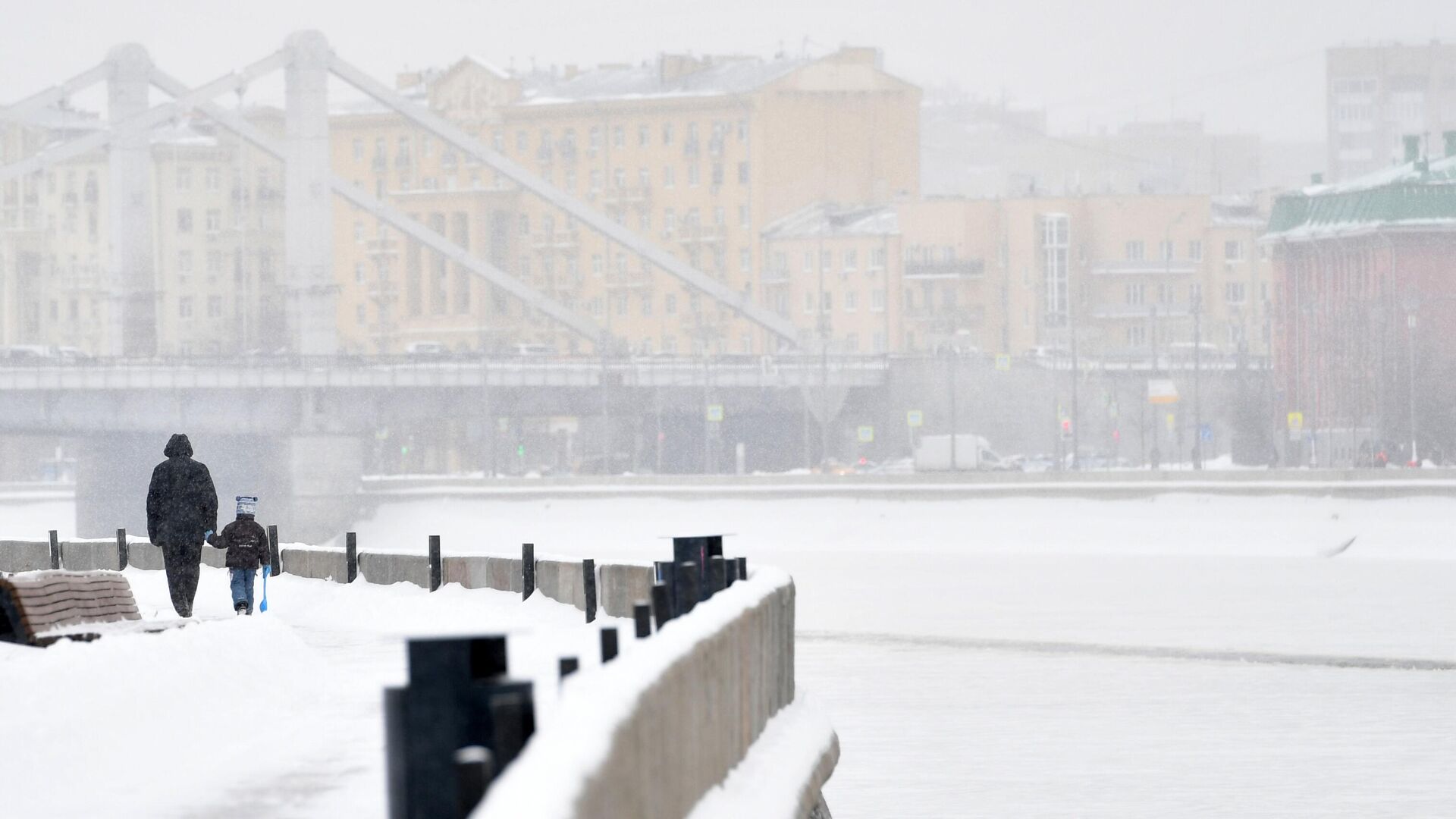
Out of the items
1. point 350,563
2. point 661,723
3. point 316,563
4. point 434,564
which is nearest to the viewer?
point 661,723

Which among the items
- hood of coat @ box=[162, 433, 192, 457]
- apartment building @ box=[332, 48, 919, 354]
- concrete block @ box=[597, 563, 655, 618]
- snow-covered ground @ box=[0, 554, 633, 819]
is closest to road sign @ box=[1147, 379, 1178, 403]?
apartment building @ box=[332, 48, 919, 354]

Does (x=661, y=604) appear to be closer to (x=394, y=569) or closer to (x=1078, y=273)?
(x=394, y=569)

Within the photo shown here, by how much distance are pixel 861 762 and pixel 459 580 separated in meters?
12.4

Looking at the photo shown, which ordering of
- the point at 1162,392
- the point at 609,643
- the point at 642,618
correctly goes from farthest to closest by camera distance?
the point at 1162,392 < the point at 642,618 < the point at 609,643

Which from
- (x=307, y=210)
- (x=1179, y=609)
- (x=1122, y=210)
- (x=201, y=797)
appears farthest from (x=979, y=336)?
(x=201, y=797)

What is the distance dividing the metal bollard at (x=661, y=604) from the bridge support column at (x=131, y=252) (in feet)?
279

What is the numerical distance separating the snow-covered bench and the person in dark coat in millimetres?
3236

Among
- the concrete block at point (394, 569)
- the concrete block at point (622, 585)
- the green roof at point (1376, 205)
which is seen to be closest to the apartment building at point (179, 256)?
the green roof at point (1376, 205)

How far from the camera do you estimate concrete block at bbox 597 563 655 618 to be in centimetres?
2462

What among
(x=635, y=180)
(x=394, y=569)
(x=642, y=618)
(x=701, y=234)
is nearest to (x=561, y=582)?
(x=394, y=569)

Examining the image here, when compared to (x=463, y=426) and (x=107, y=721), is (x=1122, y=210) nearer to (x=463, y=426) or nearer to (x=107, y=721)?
(x=463, y=426)

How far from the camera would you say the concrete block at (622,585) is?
969 inches

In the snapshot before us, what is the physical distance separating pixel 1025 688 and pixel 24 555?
55.7 feet

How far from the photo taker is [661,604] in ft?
40.4
